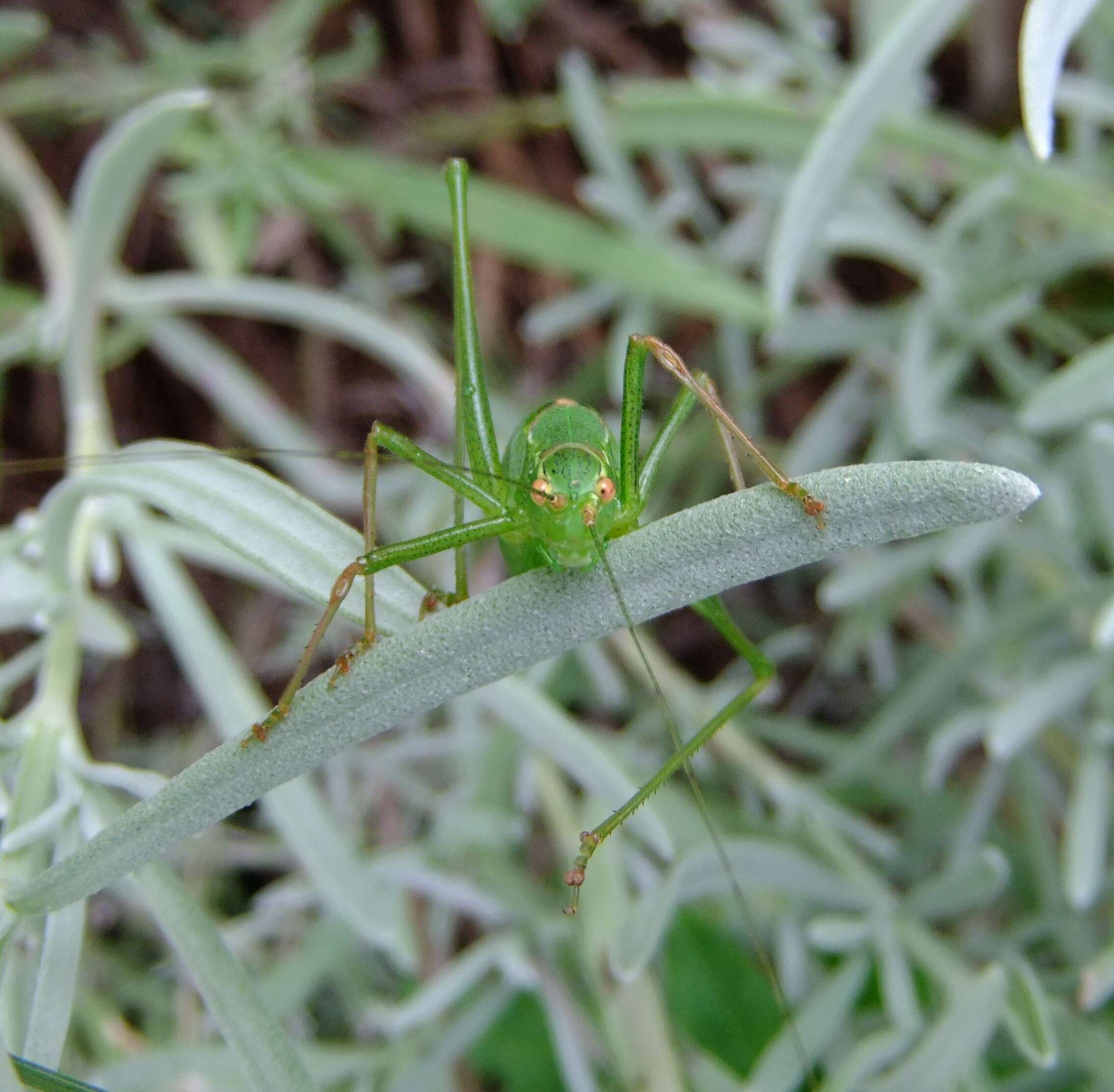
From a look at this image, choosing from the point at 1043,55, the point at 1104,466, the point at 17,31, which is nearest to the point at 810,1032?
the point at 1104,466

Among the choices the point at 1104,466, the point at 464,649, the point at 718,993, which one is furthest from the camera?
the point at 718,993

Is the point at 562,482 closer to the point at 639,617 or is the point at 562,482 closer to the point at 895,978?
the point at 639,617

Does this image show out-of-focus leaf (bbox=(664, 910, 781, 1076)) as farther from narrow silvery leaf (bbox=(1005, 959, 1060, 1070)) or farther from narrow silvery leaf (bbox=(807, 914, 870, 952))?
narrow silvery leaf (bbox=(1005, 959, 1060, 1070))

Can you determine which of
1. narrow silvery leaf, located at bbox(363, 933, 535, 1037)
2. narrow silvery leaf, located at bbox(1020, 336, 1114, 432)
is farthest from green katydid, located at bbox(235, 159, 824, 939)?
narrow silvery leaf, located at bbox(363, 933, 535, 1037)

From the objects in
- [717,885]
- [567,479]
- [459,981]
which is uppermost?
[567,479]

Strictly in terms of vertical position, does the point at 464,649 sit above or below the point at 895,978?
above

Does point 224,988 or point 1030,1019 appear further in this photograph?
point 1030,1019

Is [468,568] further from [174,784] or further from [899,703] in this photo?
[174,784]
